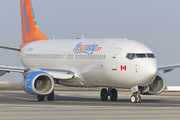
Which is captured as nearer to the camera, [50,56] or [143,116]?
[143,116]

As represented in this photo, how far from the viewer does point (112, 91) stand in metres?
33.0

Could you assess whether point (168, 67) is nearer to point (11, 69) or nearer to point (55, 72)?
point (55, 72)

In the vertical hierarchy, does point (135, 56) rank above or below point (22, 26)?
below

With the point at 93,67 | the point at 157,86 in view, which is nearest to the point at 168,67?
the point at 157,86

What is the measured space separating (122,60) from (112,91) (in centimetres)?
534

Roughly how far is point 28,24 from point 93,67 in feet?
48.5

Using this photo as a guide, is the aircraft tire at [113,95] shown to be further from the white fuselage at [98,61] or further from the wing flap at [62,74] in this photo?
the wing flap at [62,74]

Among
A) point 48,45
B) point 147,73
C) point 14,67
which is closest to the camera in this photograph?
point 147,73

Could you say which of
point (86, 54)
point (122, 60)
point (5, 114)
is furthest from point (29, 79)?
point (5, 114)

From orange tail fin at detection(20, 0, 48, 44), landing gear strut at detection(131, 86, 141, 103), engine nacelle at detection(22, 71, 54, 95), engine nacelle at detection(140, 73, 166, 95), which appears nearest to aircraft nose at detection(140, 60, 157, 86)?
landing gear strut at detection(131, 86, 141, 103)

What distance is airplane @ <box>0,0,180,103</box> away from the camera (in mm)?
27812

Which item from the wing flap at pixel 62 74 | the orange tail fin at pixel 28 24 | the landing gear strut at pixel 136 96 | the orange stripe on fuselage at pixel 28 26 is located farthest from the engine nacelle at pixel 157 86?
the orange tail fin at pixel 28 24

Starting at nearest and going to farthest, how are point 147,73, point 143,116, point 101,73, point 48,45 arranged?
point 143,116 < point 147,73 < point 101,73 < point 48,45

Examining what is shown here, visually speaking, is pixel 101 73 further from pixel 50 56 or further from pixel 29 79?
pixel 50 56
